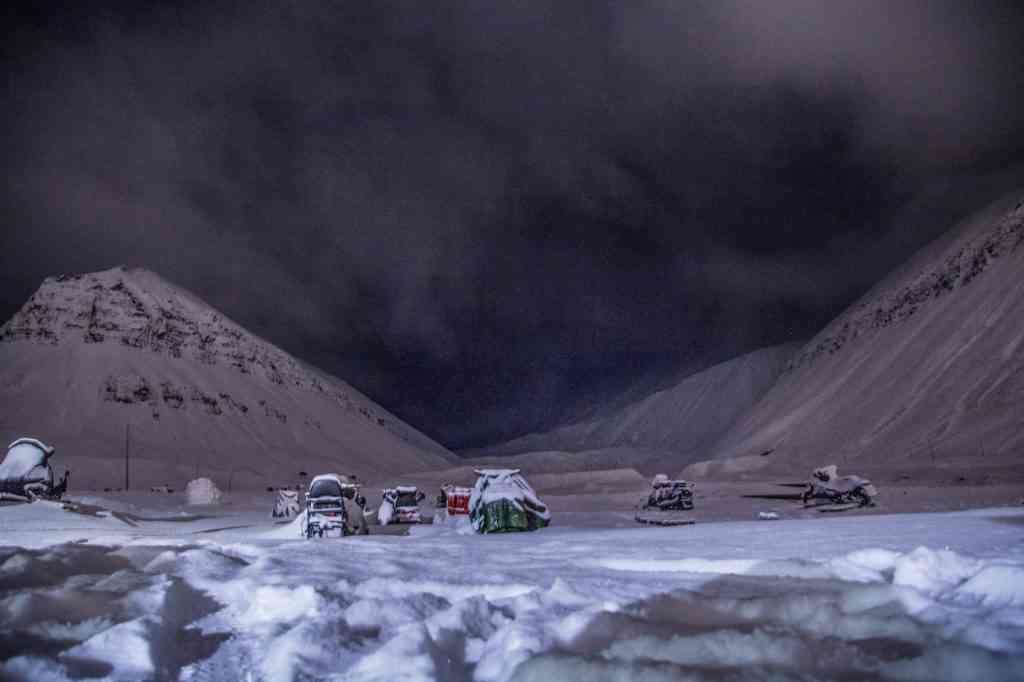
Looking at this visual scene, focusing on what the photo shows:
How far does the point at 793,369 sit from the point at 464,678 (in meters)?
119

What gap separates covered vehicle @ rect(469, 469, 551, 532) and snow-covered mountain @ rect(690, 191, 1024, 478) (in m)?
34.0

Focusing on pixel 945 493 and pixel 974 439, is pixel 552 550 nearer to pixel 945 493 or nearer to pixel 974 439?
pixel 945 493

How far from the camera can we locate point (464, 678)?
14.4 feet

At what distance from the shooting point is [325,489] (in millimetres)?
18766

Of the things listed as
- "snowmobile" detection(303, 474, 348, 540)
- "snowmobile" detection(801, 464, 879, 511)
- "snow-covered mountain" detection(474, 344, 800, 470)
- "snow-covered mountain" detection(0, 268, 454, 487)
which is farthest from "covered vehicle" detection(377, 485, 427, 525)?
"snow-covered mountain" detection(474, 344, 800, 470)

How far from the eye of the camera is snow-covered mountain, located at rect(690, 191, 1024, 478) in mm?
54875

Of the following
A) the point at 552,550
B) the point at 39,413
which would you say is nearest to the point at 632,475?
the point at 552,550

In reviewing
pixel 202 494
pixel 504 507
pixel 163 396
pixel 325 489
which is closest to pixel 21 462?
pixel 325 489

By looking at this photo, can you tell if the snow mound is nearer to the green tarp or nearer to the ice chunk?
the green tarp

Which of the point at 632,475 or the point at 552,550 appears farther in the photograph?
the point at 632,475

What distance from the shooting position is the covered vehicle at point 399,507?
2778 cm

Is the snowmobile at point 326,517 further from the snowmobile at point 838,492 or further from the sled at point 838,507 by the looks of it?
the snowmobile at point 838,492

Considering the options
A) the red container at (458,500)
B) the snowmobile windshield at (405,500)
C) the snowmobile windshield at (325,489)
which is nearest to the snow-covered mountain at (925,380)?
the red container at (458,500)

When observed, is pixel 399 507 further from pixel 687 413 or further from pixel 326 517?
pixel 687 413
